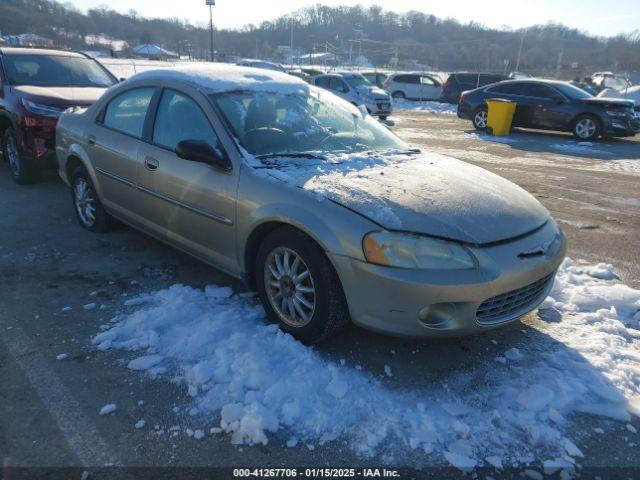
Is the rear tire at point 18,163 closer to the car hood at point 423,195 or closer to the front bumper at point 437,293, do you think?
the car hood at point 423,195

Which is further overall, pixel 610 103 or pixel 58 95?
pixel 610 103

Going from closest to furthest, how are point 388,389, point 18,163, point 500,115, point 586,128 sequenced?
point 388,389, point 18,163, point 586,128, point 500,115

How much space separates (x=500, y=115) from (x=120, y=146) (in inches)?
473

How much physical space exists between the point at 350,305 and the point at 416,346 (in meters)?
0.65

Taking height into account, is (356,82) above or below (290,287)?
above

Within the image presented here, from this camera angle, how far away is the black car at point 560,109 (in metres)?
12.7

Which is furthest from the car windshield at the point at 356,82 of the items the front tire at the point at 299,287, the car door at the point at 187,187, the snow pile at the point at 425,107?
the front tire at the point at 299,287

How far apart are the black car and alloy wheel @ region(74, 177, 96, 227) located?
12.4m

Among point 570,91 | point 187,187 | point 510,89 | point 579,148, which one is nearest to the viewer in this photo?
point 187,187

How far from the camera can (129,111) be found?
13.9ft

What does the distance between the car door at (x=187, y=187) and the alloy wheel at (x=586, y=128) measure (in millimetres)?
12357

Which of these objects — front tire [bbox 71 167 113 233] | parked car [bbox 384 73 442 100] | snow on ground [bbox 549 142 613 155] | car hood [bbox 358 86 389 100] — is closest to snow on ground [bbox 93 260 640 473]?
front tire [bbox 71 167 113 233]

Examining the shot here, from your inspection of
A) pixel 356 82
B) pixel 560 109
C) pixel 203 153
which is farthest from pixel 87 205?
pixel 356 82

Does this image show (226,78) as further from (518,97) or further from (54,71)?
(518,97)
